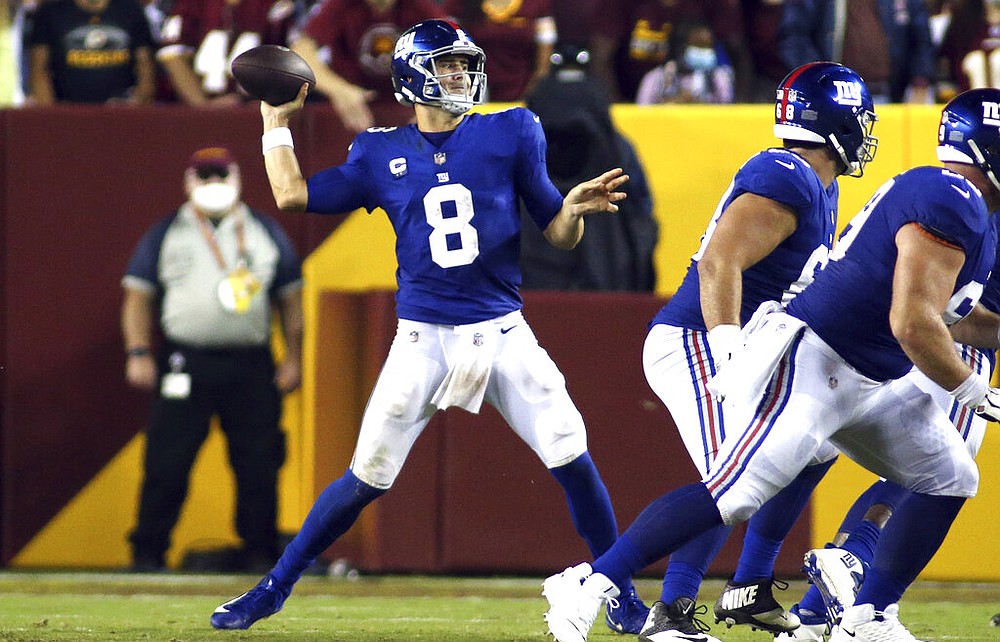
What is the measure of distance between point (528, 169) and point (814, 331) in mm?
1167

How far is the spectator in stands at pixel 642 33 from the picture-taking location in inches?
321

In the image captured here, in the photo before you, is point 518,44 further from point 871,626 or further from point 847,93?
point 871,626

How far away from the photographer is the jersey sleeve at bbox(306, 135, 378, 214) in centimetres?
489

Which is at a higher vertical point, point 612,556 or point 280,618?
point 612,556

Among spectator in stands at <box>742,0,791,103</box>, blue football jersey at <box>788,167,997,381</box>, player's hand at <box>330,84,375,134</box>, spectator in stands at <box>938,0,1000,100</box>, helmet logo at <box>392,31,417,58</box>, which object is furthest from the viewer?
spectator in stands at <box>742,0,791,103</box>

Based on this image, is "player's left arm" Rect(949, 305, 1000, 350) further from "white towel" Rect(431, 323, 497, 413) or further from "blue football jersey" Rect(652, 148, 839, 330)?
"white towel" Rect(431, 323, 497, 413)

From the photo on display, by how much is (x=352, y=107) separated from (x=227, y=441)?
163 cm

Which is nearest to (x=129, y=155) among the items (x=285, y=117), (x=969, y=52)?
(x=285, y=117)

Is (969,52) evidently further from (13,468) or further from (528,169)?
(13,468)

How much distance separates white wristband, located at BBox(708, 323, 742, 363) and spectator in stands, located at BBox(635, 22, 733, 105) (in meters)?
3.94

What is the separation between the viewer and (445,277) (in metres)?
4.96

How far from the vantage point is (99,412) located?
7.79 m

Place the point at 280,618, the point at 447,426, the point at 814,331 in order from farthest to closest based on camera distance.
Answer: the point at 447,426, the point at 280,618, the point at 814,331

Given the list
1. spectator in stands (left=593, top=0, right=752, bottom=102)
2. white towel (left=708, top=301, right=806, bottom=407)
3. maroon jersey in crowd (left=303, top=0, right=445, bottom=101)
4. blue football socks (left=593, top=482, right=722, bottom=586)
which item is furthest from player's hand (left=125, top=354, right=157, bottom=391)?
white towel (left=708, top=301, right=806, bottom=407)
